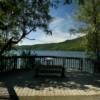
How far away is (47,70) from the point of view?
1431 cm

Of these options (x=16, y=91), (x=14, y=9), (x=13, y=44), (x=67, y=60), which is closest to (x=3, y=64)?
(x=13, y=44)

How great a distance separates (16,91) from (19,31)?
7.95m

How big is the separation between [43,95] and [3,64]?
714 cm

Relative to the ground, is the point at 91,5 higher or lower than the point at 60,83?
higher

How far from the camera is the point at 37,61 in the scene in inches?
766

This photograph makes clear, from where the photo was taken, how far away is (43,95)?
A: 9.88m

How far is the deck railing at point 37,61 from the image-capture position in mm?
16994

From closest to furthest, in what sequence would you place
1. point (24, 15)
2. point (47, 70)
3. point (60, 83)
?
1. point (60, 83)
2. point (47, 70)
3. point (24, 15)

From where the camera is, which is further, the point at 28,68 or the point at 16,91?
the point at 28,68

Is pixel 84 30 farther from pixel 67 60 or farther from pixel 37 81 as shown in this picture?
pixel 37 81

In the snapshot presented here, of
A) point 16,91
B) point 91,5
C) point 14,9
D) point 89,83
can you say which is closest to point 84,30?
point 91,5

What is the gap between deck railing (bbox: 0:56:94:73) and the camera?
16994mm

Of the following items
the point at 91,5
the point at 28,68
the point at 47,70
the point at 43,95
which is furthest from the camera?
the point at 91,5

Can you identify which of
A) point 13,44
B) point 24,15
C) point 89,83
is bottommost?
point 89,83
